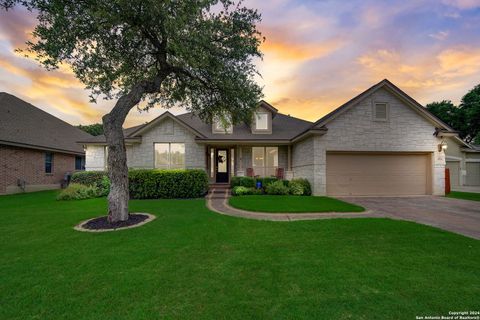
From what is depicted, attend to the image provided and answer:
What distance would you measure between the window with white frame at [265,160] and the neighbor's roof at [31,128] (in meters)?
15.6

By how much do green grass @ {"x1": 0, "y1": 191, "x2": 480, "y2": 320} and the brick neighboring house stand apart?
12.3 metres

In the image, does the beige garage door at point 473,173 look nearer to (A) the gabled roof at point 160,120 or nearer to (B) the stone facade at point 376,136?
(B) the stone facade at point 376,136

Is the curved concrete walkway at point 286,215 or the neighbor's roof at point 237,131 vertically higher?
the neighbor's roof at point 237,131

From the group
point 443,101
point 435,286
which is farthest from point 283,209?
point 443,101

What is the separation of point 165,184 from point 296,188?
7434mm

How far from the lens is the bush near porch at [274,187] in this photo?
12.5 meters

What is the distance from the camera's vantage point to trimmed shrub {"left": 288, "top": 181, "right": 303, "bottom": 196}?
12383 mm

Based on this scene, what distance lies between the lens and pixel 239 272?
144 inches

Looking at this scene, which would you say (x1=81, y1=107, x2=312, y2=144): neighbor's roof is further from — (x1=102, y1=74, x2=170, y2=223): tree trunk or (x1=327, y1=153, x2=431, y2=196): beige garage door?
(x1=102, y1=74, x2=170, y2=223): tree trunk

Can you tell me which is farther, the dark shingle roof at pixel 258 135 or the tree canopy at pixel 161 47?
the dark shingle roof at pixel 258 135

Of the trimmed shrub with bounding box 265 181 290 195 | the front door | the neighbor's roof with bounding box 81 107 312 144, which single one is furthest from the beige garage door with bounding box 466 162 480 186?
the front door

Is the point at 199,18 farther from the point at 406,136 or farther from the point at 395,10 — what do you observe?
the point at 406,136

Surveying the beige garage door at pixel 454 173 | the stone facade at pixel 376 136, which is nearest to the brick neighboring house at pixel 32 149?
the stone facade at pixel 376 136

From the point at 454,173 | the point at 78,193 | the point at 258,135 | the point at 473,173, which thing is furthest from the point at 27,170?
the point at 473,173
